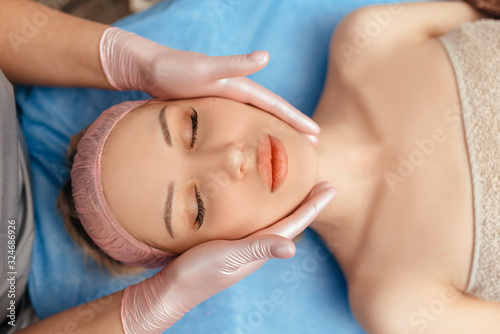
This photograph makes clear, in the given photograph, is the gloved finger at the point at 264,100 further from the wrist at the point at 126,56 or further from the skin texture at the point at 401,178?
the wrist at the point at 126,56

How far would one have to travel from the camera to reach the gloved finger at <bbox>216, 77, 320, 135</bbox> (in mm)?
1286

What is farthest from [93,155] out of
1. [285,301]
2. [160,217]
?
[285,301]

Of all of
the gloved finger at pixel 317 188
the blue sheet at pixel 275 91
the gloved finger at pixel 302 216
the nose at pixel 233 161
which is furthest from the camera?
the blue sheet at pixel 275 91

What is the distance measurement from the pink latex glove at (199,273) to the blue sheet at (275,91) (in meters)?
0.32

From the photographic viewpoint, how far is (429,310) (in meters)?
1.20

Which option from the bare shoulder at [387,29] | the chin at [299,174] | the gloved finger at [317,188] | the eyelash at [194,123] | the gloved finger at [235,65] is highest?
the bare shoulder at [387,29]

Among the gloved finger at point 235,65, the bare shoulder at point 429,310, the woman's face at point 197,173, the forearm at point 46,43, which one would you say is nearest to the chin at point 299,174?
the woman's face at point 197,173

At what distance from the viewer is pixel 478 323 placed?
1.21 metres

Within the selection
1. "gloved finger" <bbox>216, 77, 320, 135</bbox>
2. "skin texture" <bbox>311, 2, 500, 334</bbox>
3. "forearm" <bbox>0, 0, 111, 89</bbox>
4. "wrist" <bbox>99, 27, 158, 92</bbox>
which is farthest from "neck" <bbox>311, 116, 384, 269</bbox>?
"forearm" <bbox>0, 0, 111, 89</bbox>

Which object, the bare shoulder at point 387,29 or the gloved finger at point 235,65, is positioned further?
the bare shoulder at point 387,29

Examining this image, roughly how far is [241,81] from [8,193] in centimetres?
82

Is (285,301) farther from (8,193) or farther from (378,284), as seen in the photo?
(8,193)

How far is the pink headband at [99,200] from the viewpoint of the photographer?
113 centimetres

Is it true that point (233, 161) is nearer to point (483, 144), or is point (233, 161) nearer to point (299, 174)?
point (299, 174)
